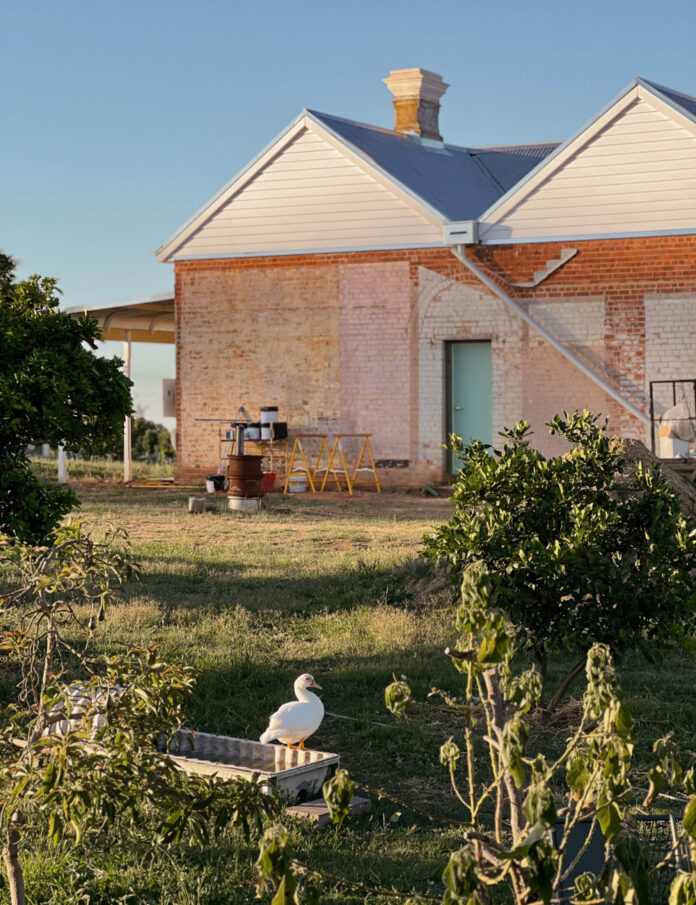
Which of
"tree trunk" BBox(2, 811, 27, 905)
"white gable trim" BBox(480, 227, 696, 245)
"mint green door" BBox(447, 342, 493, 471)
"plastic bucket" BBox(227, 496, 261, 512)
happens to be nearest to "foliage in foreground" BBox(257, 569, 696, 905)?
"tree trunk" BBox(2, 811, 27, 905)

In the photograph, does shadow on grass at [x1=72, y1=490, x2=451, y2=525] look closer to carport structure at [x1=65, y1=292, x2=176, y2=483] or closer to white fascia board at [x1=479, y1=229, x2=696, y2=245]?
carport structure at [x1=65, y1=292, x2=176, y2=483]

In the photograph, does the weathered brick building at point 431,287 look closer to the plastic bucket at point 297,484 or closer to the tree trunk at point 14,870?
the plastic bucket at point 297,484

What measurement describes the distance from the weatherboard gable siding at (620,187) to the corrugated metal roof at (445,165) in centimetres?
163

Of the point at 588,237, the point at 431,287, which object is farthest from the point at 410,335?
the point at 588,237

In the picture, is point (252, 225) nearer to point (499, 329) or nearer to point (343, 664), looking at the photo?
point (499, 329)

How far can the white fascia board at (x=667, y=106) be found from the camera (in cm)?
1936

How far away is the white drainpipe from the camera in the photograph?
1961 cm

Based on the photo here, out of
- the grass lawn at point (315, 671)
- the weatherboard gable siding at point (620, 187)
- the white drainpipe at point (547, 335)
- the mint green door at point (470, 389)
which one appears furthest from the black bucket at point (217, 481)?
the weatherboard gable siding at point (620, 187)

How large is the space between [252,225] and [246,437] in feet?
13.2

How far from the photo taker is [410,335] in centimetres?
2161

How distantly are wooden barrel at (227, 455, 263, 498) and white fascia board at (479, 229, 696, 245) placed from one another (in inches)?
231

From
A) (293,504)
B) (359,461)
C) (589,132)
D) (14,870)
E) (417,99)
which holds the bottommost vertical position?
(14,870)

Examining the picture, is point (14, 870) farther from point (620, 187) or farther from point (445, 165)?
point (445, 165)

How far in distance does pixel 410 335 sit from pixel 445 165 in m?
5.39
